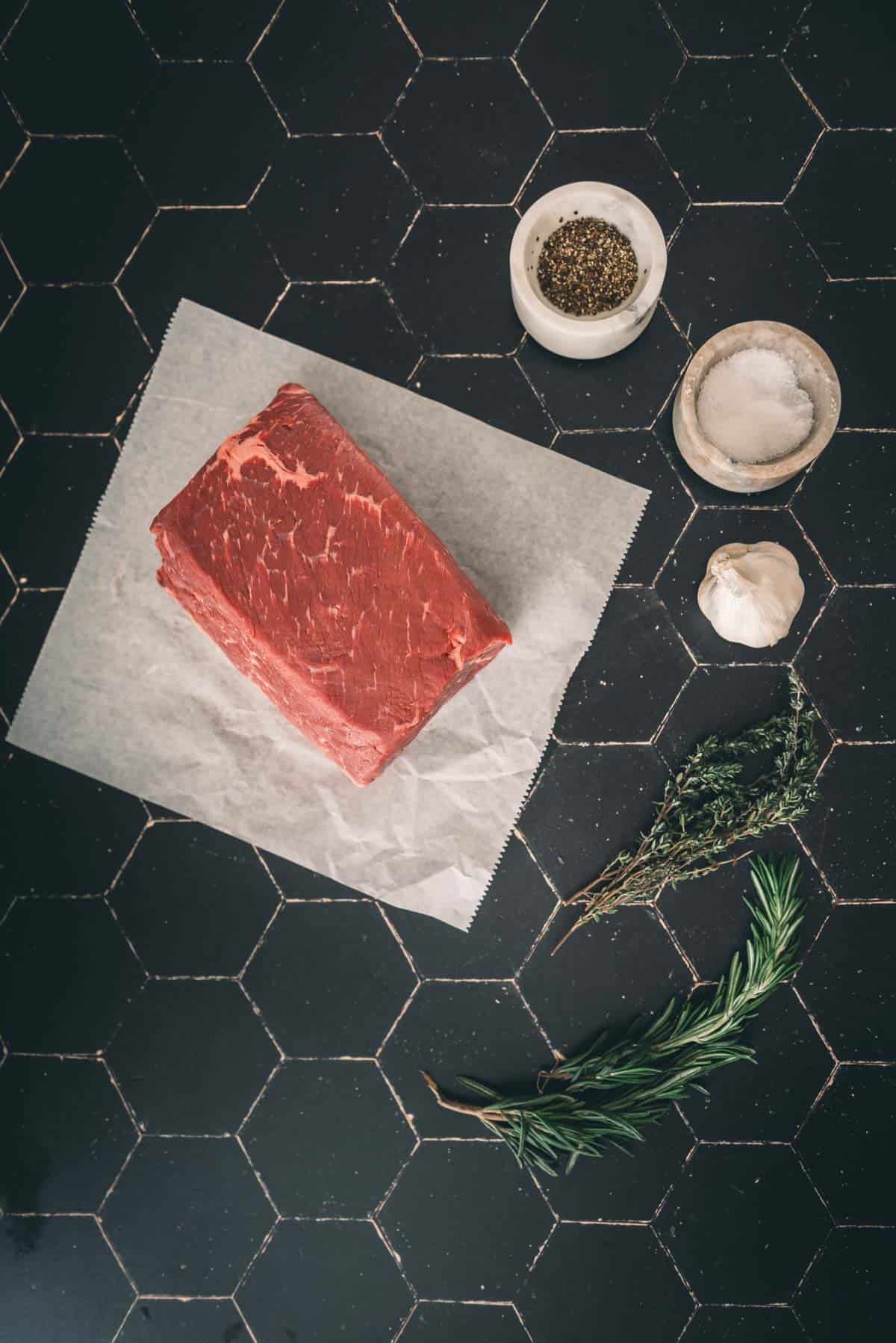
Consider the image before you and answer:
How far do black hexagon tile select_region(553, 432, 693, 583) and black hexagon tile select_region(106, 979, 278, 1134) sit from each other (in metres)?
0.97

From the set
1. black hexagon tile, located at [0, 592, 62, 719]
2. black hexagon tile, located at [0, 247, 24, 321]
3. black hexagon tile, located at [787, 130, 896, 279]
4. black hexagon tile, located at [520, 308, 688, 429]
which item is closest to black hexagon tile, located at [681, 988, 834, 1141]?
black hexagon tile, located at [520, 308, 688, 429]

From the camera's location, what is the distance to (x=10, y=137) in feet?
5.24

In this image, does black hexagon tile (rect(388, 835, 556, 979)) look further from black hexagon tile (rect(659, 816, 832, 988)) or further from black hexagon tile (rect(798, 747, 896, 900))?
black hexagon tile (rect(798, 747, 896, 900))


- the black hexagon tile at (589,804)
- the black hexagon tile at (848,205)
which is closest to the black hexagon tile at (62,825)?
the black hexagon tile at (589,804)

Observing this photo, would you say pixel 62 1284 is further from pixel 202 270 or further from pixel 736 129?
pixel 736 129

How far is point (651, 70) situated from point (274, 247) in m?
0.69

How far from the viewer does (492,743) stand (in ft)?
4.95

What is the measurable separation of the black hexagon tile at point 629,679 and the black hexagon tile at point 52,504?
86cm

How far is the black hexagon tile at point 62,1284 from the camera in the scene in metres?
1.56

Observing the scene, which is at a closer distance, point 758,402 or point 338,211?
point 758,402

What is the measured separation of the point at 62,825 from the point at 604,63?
5.12 ft

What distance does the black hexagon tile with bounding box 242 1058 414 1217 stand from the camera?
1554 millimetres

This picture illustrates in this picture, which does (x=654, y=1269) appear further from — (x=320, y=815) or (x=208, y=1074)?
(x=320, y=815)

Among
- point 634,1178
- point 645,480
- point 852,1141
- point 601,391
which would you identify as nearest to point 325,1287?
point 634,1178
